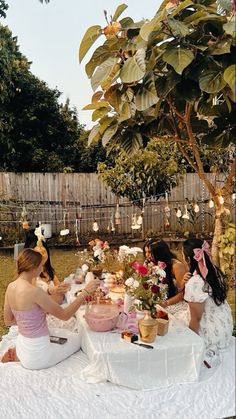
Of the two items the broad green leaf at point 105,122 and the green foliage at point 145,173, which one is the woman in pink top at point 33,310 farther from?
the green foliage at point 145,173

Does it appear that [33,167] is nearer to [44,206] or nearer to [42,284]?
[44,206]

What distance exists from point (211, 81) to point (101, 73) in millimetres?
408

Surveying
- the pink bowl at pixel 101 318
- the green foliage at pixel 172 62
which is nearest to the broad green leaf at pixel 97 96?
the green foliage at pixel 172 62

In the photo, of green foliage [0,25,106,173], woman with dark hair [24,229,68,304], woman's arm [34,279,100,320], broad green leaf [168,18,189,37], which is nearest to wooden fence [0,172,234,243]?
green foliage [0,25,106,173]

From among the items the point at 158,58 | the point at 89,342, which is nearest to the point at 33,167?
the point at 89,342

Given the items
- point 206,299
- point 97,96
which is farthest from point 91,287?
point 97,96

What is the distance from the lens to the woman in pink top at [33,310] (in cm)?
235

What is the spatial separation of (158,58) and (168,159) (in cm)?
542

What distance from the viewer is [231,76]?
134 centimetres

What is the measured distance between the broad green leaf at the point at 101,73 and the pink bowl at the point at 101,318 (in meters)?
1.35

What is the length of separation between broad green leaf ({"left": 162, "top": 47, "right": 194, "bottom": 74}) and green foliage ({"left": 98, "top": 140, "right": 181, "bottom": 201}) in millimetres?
5102

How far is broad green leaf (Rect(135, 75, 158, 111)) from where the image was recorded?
1.63 meters

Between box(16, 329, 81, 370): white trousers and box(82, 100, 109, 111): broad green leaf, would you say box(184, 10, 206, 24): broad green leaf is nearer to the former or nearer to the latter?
box(82, 100, 109, 111): broad green leaf

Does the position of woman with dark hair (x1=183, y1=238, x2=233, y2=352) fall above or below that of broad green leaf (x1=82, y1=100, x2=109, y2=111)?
below
